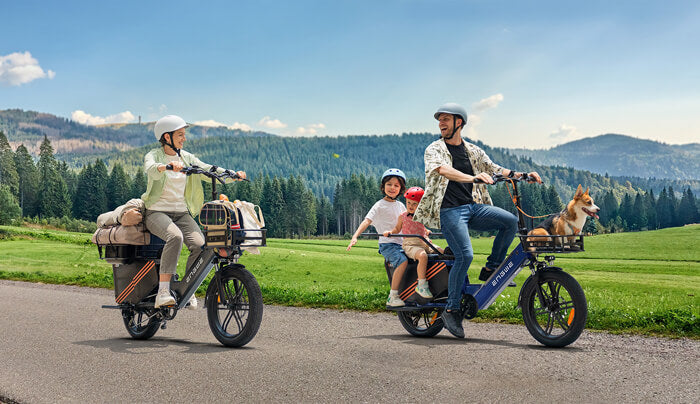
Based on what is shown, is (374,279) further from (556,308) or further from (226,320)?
(556,308)

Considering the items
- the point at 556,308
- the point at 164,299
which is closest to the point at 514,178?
the point at 556,308

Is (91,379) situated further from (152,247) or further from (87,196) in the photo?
(87,196)

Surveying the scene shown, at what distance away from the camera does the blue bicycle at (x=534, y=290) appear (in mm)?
6430

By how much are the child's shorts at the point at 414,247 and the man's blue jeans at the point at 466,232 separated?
501 millimetres

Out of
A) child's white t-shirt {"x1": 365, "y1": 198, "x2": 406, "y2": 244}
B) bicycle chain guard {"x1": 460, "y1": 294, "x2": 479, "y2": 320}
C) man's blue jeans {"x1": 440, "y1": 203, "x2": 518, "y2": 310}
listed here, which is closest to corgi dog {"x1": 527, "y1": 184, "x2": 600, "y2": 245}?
man's blue jeans {"x1": 440, "y1": 203, "x2": 518, "y2": 310}

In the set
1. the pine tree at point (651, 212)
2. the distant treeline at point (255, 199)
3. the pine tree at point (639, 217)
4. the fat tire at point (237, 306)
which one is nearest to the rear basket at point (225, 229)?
the fat tire at point (237, 306)

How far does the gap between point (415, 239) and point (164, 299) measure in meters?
3.28

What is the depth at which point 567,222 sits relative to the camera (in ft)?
21.9

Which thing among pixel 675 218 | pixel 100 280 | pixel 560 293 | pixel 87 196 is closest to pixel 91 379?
pixel 560 293

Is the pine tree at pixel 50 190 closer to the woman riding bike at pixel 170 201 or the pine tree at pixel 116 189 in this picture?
the pine tree at pixel 116 189

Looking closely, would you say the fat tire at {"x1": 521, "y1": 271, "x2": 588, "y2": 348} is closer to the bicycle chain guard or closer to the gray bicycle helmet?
the bicycle chain guard

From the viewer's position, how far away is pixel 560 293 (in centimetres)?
660

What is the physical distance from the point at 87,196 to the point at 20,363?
385 feet

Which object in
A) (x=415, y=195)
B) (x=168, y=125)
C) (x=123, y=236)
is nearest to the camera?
(x=168, y=125)
